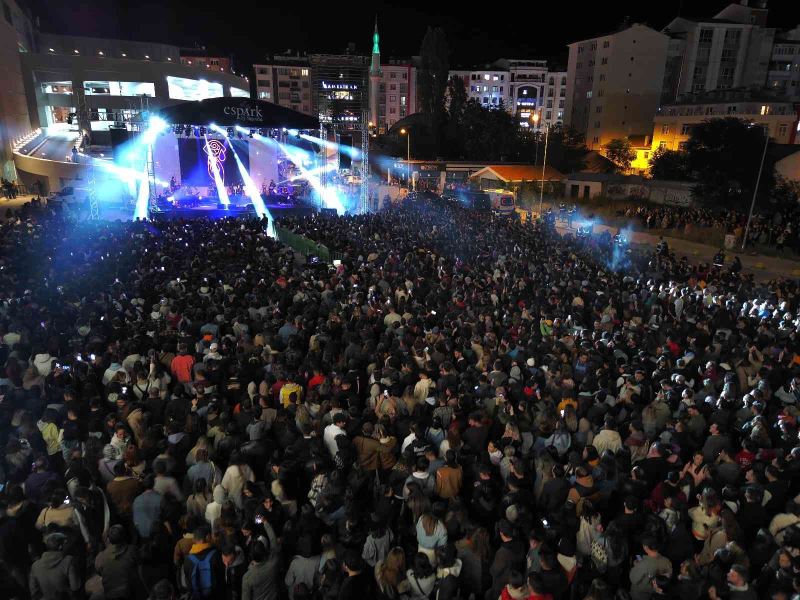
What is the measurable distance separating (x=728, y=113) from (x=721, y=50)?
17.0 m

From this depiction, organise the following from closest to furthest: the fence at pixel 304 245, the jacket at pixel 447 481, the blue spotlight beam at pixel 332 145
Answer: the jacket at pixel 447 481, the fence at pixel 304 245, the blue spotlight beam at pixel 332 145

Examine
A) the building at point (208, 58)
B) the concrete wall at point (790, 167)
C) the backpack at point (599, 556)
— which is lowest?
the backpack at point (599, 556)

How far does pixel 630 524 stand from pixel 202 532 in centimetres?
281

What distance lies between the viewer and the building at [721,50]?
4750cm

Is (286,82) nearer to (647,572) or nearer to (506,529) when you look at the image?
(506,529)

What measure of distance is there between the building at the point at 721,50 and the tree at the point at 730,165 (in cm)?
2777

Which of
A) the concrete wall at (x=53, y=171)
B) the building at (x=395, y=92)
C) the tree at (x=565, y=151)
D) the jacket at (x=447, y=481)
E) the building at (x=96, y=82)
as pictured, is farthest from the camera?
the building at (x=395, y=92)

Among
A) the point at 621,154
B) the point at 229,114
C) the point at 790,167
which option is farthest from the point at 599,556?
the point at 621,154

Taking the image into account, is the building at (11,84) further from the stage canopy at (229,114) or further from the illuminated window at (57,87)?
the stage canopy at (229,114)

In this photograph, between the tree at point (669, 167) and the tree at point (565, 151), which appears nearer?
the tree at point (669, 167)

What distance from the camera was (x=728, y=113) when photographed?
35.6 meters

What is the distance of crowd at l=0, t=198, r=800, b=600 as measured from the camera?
344 centimetres

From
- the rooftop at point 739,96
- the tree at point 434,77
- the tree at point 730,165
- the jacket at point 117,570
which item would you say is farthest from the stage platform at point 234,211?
the rooftop at point 739,96

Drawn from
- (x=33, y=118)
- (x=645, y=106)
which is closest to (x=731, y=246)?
(x=645, y=106)
